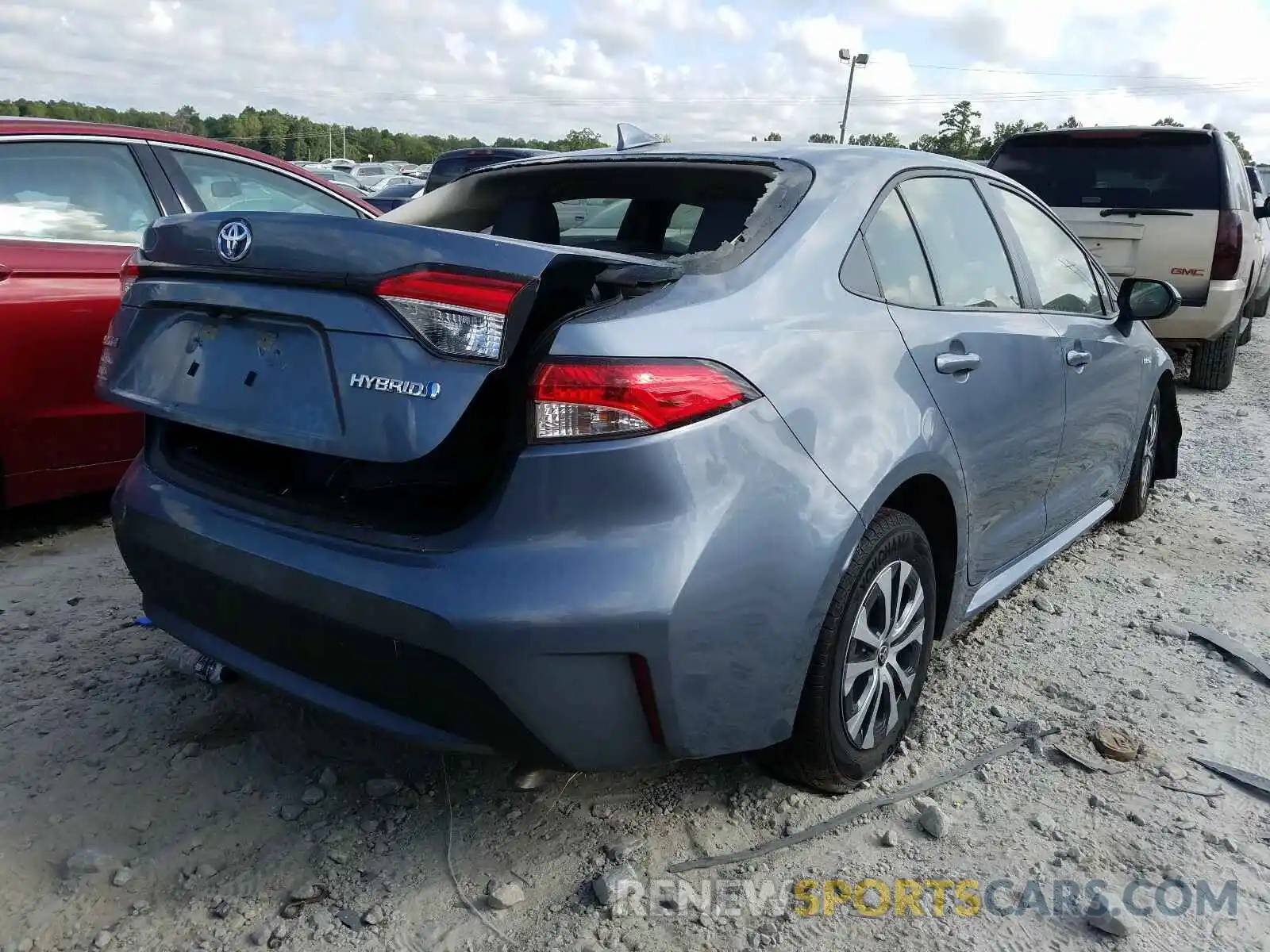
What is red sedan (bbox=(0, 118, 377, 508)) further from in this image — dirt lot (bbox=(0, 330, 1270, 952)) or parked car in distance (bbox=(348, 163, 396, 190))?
parked car in distance (bbox=(348, 163, 396, 190))

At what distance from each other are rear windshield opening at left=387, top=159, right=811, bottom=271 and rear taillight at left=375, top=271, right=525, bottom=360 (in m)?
0.65

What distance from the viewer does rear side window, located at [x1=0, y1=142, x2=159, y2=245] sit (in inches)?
152

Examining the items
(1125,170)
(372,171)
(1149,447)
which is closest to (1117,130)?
(1125,170)

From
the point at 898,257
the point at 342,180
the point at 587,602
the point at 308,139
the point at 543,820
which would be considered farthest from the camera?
the point at 308,139

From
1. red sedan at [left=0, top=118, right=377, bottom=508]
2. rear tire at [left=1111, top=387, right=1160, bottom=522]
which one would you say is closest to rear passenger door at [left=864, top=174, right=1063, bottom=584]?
rear tire at [left=1111, top=387, right=1160, bottom=522]

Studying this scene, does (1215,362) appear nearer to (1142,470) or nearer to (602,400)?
(1142,470)

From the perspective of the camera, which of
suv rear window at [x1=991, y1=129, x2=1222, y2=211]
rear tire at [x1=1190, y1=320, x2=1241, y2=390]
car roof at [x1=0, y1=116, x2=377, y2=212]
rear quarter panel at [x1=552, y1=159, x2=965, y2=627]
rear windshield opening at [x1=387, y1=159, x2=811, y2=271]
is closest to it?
rear quarter panel at [x1=552, y1=159, x2=965, y2=627]

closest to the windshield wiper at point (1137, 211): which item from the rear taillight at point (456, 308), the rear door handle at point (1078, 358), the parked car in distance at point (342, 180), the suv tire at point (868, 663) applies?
the rear door handle at point (1078, 358)

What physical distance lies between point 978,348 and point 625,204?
1.40 metres

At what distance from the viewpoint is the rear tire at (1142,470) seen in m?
4.43

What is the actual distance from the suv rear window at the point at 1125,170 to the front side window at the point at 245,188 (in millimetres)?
5142

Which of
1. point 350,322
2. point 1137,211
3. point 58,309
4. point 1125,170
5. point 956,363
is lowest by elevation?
point 58,309

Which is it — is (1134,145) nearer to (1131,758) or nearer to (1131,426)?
(1131,426)

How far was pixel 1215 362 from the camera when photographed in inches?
310
